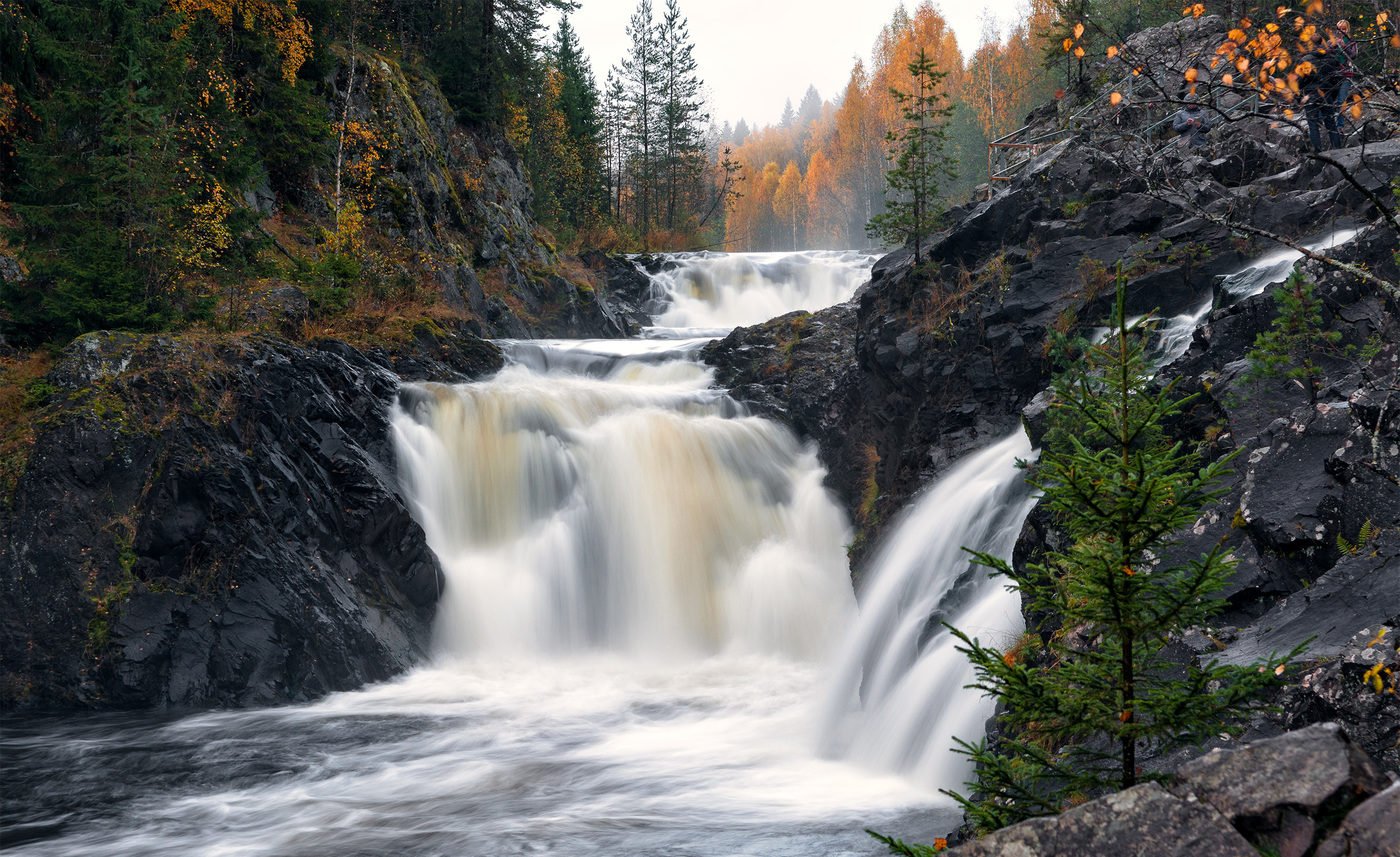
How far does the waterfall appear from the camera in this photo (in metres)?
16.0

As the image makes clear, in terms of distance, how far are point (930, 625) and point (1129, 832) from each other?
7243mm

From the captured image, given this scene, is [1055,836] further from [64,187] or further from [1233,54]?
[64,187]

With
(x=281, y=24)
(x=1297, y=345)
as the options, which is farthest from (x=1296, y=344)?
(x=281, y=24)

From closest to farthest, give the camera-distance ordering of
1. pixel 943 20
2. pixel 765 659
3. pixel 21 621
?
pixel 21 621 < pixel 765 659 < pixel 943 20

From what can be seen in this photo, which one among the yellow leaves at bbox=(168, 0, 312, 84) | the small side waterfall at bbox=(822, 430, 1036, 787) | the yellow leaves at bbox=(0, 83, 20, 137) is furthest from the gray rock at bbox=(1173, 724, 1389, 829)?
the yellow leaves at bbox=(168, 0, 312, 84)

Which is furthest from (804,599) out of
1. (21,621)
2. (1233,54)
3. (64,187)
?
(64,187)

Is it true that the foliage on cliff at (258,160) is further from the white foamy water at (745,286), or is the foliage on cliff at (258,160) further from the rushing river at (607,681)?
the white foamy water at (745,286)

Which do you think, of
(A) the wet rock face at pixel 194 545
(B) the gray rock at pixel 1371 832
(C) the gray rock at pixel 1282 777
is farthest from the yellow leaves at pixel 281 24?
(B) the gray rock at pixel 1371 832

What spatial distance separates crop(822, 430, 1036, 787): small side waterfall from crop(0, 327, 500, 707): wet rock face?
7042 mm

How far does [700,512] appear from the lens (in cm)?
1791

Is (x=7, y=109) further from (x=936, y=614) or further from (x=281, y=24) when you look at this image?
(x=936, y=614)

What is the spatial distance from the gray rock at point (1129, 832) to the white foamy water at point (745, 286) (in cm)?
2940

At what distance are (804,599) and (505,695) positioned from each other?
581cm

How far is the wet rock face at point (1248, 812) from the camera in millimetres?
3262
